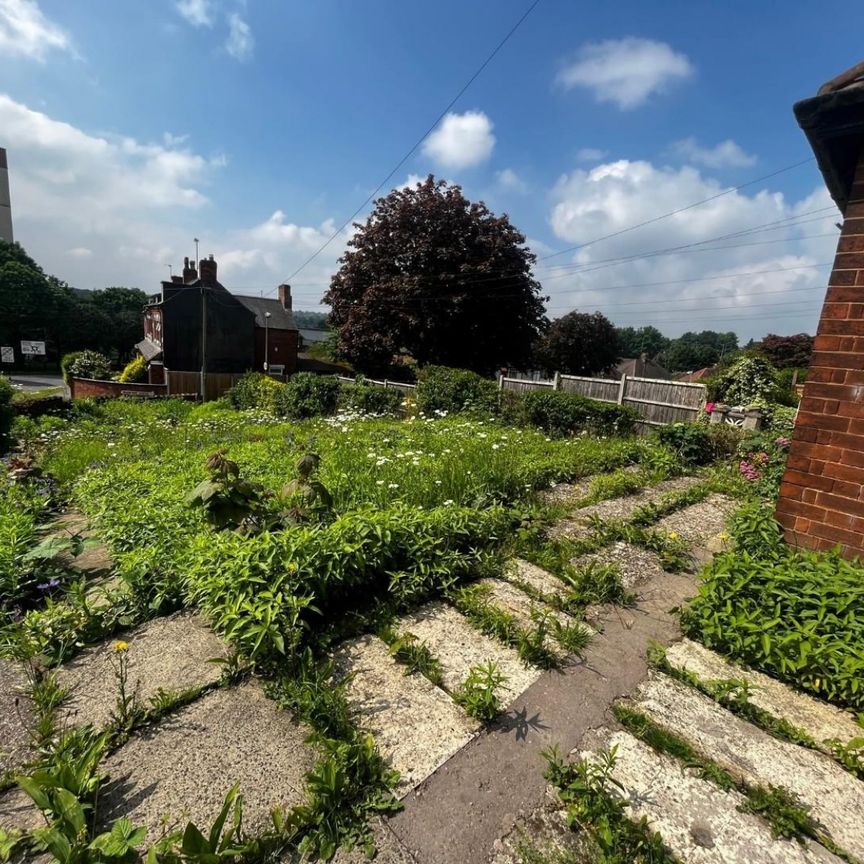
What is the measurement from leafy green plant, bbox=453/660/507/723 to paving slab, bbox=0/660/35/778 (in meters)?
1.77

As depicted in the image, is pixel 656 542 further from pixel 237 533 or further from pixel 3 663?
pixel 3 663

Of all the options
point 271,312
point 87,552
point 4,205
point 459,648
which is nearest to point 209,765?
point 459,648

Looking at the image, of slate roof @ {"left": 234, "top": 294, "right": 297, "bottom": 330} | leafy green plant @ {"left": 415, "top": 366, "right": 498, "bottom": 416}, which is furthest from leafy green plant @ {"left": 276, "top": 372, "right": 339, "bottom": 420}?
slate roof @ {"left": 234, "top": 294, "right": 297, "bottom": 330}

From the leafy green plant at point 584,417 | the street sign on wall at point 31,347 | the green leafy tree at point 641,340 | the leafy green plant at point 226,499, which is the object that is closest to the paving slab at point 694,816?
the leafy green plant at point 226,499

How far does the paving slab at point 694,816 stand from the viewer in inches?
56.2

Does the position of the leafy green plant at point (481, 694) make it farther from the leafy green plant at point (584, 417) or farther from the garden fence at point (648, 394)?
the garden fence at point (648, 394)

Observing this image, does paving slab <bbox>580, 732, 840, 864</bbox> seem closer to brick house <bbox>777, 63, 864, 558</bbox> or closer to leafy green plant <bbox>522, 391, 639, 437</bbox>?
brick house <bbox>777, 63, 864, 558</bbox>

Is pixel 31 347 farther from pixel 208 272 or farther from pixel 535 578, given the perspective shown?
pixel 535 578

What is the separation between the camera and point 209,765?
1.70m

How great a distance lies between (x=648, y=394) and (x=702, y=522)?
6.75 m

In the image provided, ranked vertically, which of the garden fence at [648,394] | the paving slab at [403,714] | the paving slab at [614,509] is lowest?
the paving slab at [403,714]

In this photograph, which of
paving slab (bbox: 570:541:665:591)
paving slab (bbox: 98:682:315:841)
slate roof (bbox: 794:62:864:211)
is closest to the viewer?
paving slab (bbox: 98:682:315:841)

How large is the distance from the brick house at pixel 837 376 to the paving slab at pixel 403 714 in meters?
2.20

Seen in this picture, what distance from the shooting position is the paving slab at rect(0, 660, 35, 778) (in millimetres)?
1741
